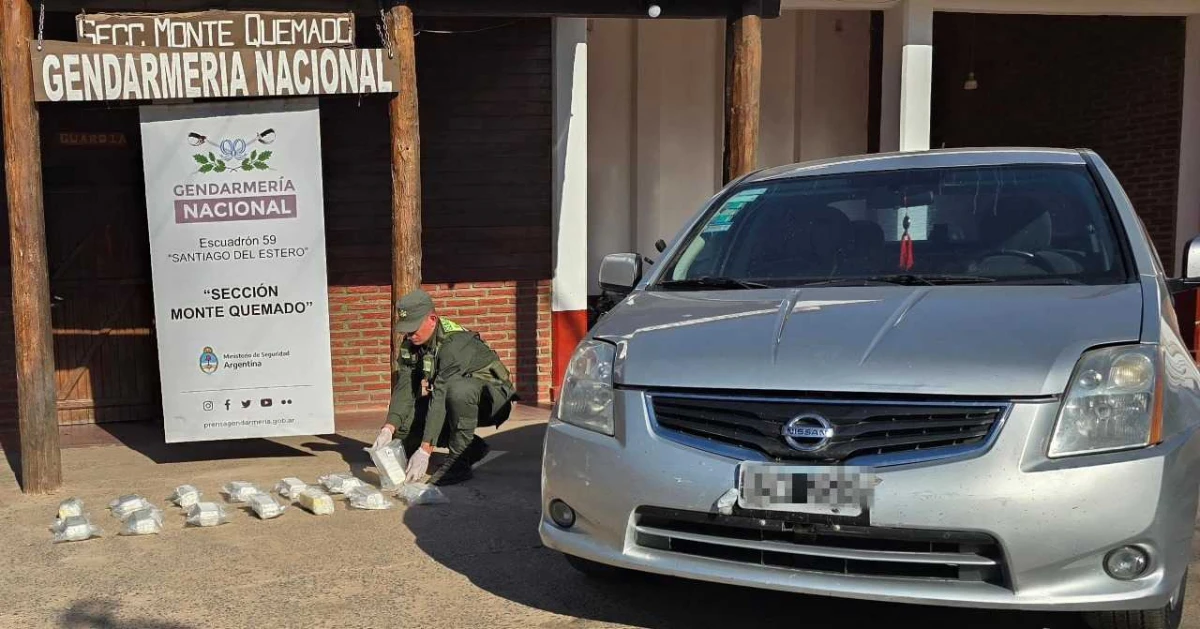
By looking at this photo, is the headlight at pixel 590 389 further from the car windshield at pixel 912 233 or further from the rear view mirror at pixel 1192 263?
the rear view mirror at pixel 1192 263

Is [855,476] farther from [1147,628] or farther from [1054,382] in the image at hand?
[1147,628]

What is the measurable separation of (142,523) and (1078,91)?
10.1 metres

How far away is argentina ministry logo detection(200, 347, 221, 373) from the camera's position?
246 inches

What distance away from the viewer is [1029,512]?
9.29ft

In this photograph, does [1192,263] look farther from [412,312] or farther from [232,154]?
[232,154]

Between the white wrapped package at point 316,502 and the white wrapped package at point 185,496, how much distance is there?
56 cm

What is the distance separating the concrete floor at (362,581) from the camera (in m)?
3.80

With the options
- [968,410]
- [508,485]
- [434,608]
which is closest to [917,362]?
[968,410]

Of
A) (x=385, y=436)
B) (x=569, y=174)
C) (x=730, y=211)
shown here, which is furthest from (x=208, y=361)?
(x=730, y=211)

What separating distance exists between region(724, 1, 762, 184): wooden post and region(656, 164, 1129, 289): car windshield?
2.18 metres

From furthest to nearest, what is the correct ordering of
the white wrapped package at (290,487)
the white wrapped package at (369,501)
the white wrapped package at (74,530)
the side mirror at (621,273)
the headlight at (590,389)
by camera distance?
the white wrapped package at (290,487), the white wrapped package at (369,501), the white wrapped package at (74,530), the side mirror at (621,273), the headlight at (590,389)

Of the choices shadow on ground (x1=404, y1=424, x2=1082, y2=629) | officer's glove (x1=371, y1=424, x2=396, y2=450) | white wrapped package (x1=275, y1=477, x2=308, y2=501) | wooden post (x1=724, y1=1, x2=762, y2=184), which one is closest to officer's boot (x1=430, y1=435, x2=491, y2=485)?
officer's glove (x1=371, y1=424, x2=396, y2=450)

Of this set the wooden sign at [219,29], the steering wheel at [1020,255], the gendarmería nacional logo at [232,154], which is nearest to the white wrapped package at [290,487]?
the gendarmería nacional logo at [232,154]

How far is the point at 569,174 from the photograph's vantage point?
8.30 meters
